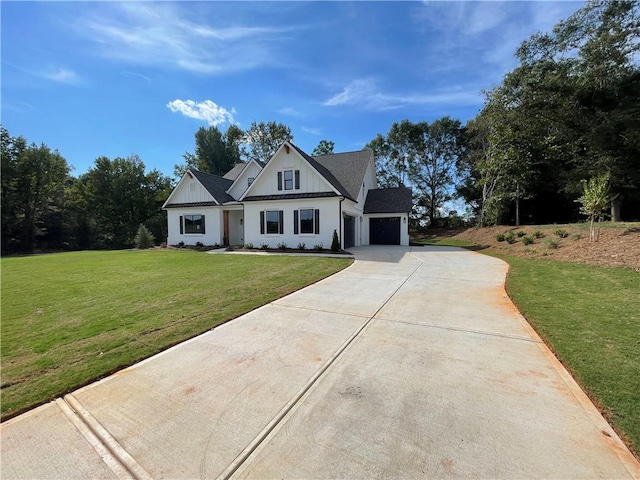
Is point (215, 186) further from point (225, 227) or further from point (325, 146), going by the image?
point (325, 146)

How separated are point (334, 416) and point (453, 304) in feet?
14.7

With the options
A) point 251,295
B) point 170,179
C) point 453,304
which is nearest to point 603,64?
point 453,304

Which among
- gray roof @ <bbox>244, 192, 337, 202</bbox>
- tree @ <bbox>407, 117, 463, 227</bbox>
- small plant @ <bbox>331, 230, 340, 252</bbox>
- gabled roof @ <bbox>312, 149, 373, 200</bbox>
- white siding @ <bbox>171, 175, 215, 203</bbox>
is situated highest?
tree @ <bbox>407, 117, 463, 227</bbox>

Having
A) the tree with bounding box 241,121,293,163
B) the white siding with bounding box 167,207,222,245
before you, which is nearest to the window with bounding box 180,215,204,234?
the white siding with bounding box 167,207,222,245

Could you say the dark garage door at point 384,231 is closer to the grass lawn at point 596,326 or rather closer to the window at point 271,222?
the window at point 271,222

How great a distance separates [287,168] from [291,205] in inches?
96.2

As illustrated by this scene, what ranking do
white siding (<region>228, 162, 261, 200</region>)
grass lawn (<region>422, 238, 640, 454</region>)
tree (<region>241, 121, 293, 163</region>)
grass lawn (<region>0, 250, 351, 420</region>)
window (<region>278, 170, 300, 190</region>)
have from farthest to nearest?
tree (<region>241, 121, 293, 163</region>), white siding (<region>228, 162, 261, 200</region>), window (<region>278, 170, 300, 190</region>), grass lawn (<region>0, 250, 351, 420</region>), grass lawn (<region>422, 238, 640, 454</region>)

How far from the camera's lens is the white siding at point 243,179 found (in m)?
21.8

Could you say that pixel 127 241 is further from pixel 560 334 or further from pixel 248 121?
pixel 560 334

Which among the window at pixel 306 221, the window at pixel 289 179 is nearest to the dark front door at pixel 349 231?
the window at pixel 306 221

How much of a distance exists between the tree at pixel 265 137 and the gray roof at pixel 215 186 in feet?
61.2

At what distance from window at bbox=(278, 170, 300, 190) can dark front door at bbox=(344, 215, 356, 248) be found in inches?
153

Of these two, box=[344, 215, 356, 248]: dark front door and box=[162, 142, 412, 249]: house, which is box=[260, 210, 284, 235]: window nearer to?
box=[162, 142, 412, 249]: house

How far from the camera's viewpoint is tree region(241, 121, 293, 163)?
40.3 m
